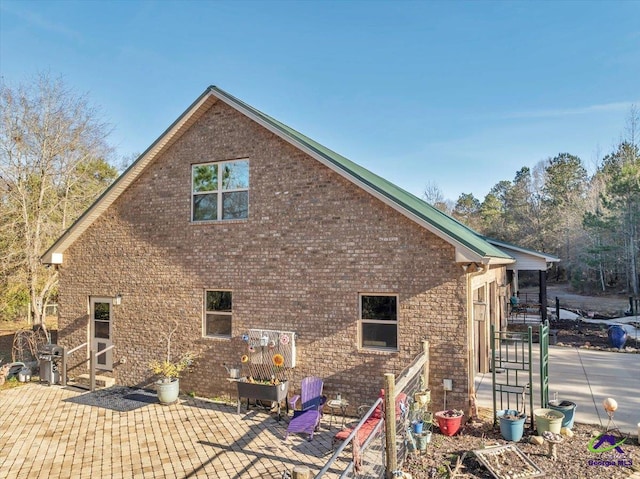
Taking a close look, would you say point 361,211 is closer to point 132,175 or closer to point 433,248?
point 433,248

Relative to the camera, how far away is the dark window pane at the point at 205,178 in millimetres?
11039

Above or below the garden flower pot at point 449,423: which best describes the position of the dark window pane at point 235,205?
above

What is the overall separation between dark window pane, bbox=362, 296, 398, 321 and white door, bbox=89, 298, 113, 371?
7683 mm

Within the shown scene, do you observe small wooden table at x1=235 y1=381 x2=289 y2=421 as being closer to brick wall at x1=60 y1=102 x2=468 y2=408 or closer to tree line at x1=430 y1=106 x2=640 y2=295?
brick wall at x1=60 y1=102 x2=468 y2=408

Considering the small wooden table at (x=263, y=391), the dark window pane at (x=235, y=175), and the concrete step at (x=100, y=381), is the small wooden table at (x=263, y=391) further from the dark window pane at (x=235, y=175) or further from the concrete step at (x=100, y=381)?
the concrete step at (x=100, y=381)

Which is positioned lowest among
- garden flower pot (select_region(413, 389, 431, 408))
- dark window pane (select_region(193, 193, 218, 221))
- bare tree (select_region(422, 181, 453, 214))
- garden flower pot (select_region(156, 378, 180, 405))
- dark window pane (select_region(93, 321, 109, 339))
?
garden flower pot (select_region(156, 378, 180, 405))

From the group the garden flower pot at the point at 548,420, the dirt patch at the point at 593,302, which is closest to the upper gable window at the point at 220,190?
the garden flower pot at the point at 548,420

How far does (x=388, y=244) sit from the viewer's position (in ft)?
29.1

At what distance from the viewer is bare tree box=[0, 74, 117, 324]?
19141mm

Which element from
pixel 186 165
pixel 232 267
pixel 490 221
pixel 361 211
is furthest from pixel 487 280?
pixel 490 221

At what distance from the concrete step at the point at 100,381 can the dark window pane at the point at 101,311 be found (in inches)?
65.2

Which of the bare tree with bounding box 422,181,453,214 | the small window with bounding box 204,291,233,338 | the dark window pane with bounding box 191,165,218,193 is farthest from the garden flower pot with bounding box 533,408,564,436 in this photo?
the bare tree with bounding box 422,181,453,214

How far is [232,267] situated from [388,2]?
999 cm

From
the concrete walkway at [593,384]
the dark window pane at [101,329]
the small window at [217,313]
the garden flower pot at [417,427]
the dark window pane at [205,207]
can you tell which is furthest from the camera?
the dark window pane at [101,329]
